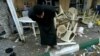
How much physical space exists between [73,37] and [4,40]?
6.41 ft

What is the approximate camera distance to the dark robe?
3730mm

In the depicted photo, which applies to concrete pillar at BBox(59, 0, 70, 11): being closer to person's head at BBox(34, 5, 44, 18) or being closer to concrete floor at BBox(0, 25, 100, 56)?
concrete floor at BBox(0, 25, 100, 56)

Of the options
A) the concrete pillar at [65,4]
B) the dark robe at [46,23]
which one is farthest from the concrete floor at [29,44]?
the concrete pillar at [65,4]

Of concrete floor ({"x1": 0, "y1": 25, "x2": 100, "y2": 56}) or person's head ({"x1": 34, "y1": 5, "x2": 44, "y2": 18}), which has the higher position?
person's head ({"x1": 34, "y1": 5, "x2": 44, "y2": 18})

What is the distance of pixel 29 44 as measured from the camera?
181 inches

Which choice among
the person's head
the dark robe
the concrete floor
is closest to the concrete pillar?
the concrete floor

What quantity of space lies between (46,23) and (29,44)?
38.1 inches

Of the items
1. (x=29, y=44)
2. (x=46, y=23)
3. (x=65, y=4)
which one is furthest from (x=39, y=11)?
(x=65, y=4)

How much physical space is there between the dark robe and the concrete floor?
29cm

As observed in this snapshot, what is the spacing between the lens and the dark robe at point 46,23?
12.2 ft

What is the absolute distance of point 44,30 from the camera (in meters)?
4.10

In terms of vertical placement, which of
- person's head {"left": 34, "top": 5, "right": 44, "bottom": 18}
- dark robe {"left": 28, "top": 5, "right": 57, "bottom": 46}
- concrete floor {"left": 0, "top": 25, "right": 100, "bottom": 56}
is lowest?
concrete floor {"left": 0, "top": 25, "right": 100, "bottom": 56}

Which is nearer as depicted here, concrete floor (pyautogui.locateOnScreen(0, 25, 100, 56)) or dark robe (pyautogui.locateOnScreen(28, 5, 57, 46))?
dark robe (pyautogui.locateOnScreen(28, 5, 57, 46))

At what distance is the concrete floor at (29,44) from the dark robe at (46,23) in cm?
29
